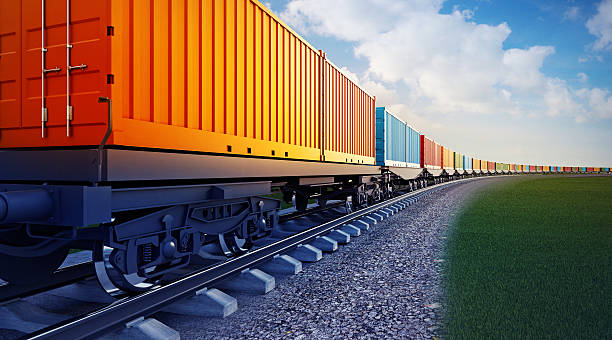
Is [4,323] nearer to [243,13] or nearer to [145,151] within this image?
[145,151]

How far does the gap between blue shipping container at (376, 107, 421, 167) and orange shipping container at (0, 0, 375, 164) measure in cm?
824

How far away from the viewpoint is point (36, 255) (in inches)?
149

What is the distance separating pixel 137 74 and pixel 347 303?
2.94m

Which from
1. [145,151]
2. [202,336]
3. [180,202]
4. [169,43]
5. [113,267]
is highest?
[169,43]

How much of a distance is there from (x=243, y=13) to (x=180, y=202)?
2678 mm

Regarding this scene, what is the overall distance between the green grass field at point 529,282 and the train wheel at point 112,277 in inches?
114

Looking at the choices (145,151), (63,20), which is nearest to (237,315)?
(145,151)

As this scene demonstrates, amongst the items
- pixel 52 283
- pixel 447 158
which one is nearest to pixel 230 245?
pixel 52 283

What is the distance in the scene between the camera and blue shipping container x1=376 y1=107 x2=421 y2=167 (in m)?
13.2

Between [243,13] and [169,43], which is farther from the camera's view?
[243,13]

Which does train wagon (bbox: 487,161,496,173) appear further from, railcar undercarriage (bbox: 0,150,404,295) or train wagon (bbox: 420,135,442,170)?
railcar undercarriage (bbox: 0,150,404,295)

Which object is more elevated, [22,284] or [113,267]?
[113,267]

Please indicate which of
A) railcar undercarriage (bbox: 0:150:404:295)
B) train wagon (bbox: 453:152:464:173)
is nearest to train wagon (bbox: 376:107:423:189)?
railcar undercarriage (bbox: 0:150:404:295)

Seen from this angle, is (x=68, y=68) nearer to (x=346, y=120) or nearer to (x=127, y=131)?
(x=127, y=131)
